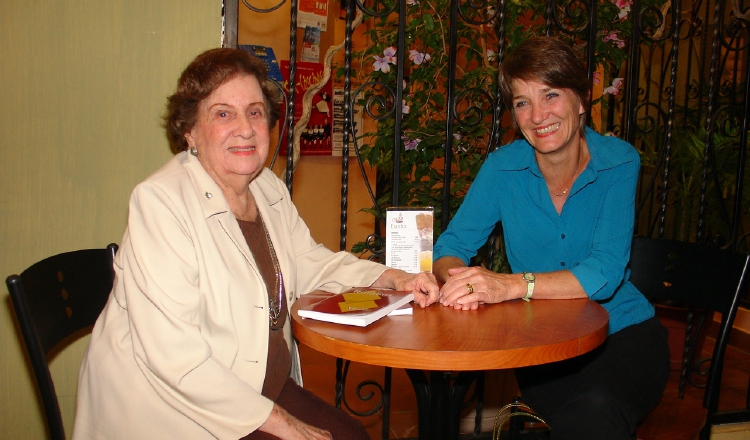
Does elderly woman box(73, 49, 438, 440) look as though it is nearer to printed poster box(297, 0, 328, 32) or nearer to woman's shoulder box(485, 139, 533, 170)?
woman's shoulder box(485, 139, 533, 170)

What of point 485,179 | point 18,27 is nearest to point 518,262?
point 485,179

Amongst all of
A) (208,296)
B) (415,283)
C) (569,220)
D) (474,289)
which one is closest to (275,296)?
(208,296)

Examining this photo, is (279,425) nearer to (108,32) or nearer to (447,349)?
(447,349)

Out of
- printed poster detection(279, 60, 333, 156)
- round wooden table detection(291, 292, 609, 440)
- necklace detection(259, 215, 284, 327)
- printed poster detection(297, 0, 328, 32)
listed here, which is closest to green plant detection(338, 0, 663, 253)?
necklace detection(259, 215, 284, 327)

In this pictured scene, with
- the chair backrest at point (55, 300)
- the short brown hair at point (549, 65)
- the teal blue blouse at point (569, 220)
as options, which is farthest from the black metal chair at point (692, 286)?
the chair backrest at point (55, 300)

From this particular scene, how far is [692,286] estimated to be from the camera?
216 centimetres

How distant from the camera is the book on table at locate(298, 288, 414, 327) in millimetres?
1588

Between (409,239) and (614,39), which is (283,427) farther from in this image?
(614,39)

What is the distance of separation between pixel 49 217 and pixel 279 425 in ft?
3.63

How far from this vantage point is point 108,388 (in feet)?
5.24

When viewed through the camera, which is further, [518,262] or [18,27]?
[518,262]

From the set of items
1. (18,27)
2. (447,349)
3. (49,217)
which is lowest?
(447,349)

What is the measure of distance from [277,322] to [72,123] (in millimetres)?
948

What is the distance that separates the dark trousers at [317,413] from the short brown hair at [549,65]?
120 centimetres
